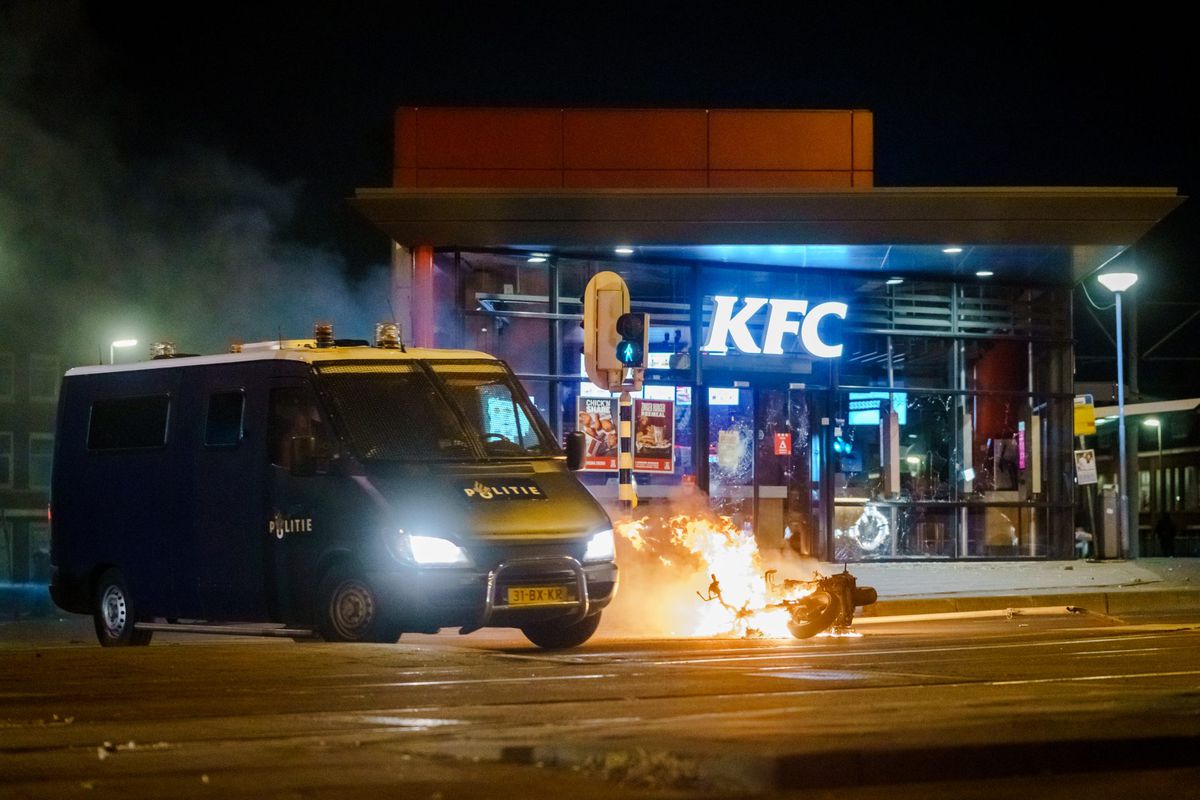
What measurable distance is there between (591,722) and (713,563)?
34.1ft

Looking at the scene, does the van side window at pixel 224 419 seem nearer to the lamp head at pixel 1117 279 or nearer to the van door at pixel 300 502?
the van door at pixel 300 502

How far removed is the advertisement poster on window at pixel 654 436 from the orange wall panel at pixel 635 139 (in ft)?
13.2

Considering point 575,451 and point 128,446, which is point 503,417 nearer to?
point 575,451

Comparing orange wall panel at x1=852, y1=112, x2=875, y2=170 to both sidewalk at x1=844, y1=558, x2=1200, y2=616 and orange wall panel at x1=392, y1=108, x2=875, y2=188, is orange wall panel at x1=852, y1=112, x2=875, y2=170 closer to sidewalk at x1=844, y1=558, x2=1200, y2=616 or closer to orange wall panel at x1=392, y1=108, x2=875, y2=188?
orange wall panel at x1=392, y1=108, x2=875, y2=188

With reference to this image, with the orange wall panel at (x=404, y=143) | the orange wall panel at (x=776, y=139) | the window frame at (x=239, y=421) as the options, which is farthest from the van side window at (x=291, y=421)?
the orange wall panel at (x=776, y=139)

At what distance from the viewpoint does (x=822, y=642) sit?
47.1 feet

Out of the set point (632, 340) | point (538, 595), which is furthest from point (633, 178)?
point (538, 595)

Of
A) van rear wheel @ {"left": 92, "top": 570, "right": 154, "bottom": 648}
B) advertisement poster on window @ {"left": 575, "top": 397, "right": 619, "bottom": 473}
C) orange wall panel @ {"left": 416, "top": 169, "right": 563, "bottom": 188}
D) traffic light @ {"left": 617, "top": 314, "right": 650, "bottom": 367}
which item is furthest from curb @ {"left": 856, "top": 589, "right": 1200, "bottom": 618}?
orange wall panel @ {"left": 416, "top": 169, "right": 563, "bottom": 188}

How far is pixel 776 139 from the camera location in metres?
28.2

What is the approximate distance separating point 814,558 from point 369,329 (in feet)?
28.0

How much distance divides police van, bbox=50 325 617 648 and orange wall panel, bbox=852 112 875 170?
15338mm

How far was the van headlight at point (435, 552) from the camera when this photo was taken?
12719 mm

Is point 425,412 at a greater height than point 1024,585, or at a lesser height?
greater

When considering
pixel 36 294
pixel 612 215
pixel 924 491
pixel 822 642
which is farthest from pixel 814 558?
pixel 36 294
